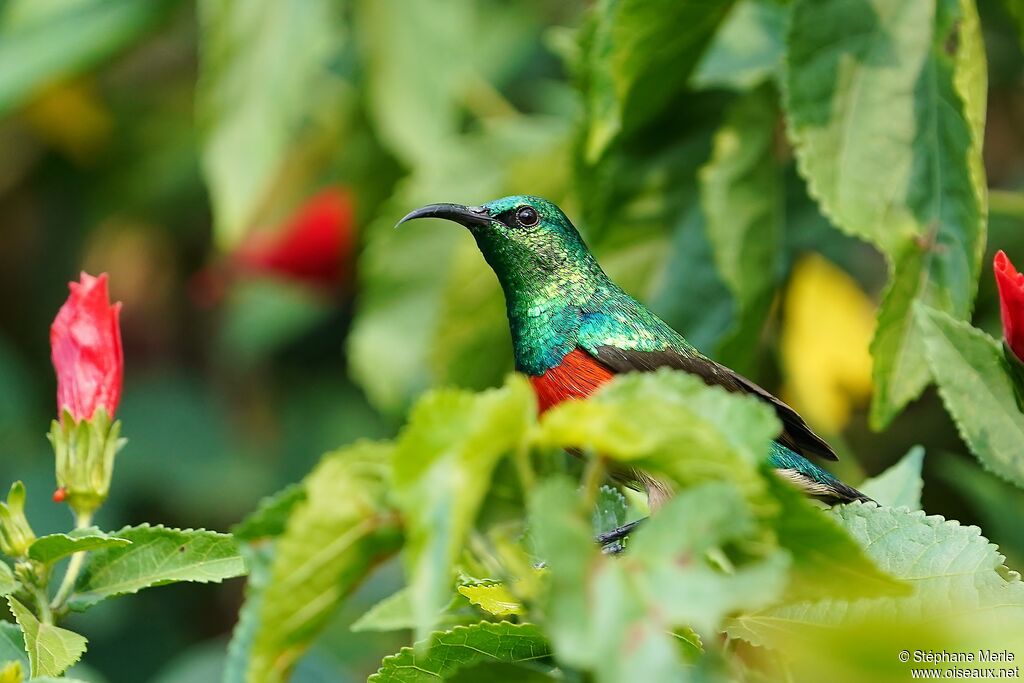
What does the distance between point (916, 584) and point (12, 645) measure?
969 millimetres

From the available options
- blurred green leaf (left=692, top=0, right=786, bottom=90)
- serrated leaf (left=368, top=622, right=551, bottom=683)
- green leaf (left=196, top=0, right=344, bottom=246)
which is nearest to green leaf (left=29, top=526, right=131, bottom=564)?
serrated leaf (left=368, top=622, right=551, bottom=683)

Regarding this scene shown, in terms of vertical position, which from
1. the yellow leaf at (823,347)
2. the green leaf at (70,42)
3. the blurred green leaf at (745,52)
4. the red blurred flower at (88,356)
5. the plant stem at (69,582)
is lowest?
the yellow leaf at (823,347)

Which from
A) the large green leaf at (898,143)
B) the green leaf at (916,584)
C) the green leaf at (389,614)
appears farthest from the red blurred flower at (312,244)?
the green leaf at (916,584)

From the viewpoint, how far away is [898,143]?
2.13 meters

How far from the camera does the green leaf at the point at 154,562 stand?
1.39 meters

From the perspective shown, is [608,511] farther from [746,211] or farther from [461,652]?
[746,211]

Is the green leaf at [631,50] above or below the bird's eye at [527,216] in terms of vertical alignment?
above

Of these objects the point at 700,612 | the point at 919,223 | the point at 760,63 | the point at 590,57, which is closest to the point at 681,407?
the point at 700,612

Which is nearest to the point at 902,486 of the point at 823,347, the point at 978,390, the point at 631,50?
the point at 978,390

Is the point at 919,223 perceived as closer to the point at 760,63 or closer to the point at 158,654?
the point at 760,63

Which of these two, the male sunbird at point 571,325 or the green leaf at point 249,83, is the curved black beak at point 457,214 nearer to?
the male sunbird at point 571,325

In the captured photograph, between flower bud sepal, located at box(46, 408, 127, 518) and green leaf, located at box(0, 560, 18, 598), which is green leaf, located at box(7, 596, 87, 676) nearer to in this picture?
green leaf, located at box(0, 560, 18, 598)

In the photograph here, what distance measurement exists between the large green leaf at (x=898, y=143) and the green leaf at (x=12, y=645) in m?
1.21

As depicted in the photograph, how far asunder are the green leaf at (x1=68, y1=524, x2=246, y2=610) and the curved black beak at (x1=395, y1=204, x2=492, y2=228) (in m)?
0.67
